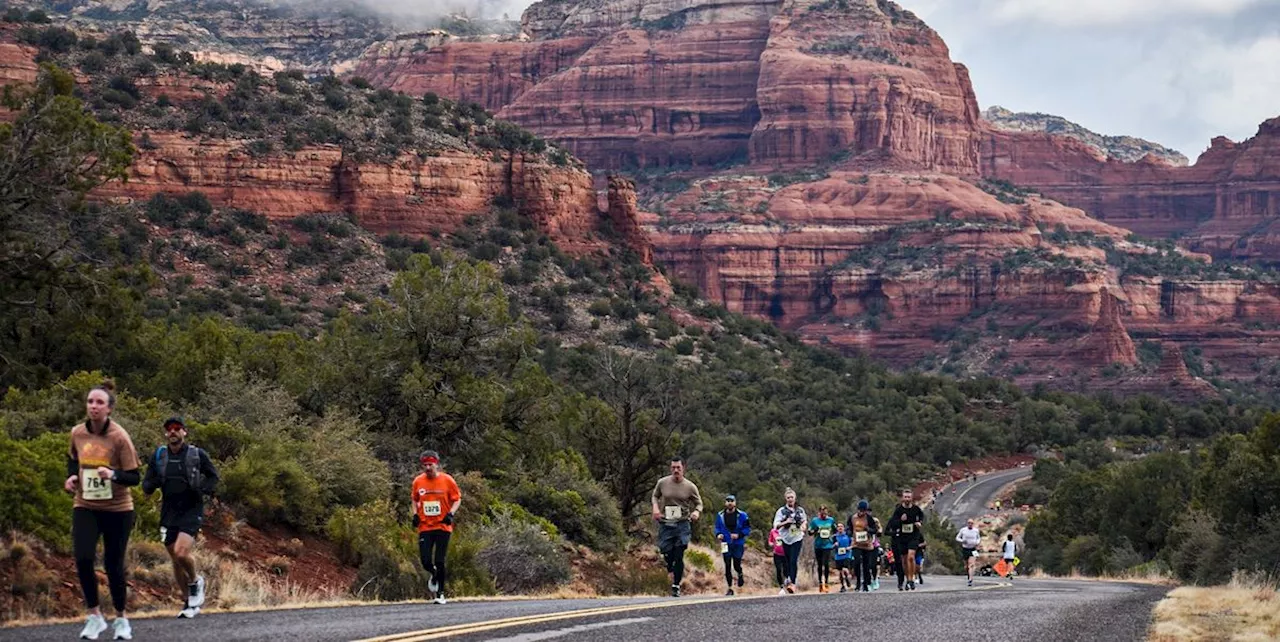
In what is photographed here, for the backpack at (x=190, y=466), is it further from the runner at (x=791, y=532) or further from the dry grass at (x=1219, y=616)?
the runner at (x=791, y=532)

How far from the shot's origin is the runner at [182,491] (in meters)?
15.1

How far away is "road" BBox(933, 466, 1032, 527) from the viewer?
75438 millimetres

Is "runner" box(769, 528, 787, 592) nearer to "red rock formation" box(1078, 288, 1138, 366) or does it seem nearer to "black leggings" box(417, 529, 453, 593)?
"black leggings" box(417, 529, 453, 593)

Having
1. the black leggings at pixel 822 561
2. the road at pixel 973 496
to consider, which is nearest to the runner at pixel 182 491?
the black leggings at pixel 822 561

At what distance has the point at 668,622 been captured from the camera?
16.0m

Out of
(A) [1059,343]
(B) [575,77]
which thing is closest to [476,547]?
(A) [1059,343]

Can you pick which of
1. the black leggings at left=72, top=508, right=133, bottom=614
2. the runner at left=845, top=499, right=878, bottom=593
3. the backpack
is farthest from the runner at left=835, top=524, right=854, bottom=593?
the black leggings at left=72, top=508, right=133, bottom=614

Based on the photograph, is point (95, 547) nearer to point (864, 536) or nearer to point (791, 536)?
point (791, 536)

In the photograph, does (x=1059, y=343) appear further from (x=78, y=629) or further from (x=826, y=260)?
(x=78, y=629)

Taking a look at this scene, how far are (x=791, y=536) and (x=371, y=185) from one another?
60.1 m

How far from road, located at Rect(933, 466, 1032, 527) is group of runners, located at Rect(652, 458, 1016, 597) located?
43.1 m

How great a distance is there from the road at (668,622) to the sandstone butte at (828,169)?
117 meters

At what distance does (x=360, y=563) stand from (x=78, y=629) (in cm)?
896

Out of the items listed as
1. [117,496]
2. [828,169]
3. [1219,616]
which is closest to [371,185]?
[1219,616]
